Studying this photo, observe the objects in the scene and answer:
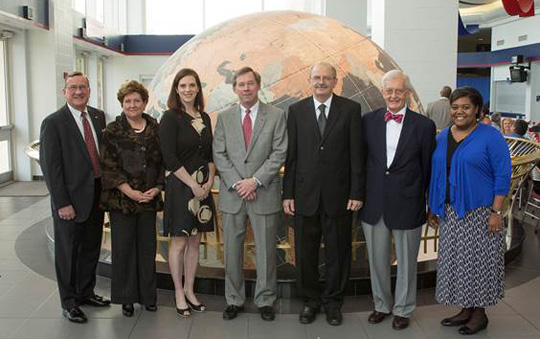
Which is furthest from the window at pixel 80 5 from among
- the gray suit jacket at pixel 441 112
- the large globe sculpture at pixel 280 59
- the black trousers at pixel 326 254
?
the black trousers at pixel 326 254

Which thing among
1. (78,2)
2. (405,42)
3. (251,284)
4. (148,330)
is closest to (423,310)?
(251,284)

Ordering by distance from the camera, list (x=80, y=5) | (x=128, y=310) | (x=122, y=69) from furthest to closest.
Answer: (x=122, y=69)
(x=80, y=5)
(x=128, y=310)

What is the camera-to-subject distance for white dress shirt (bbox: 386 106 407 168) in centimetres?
344

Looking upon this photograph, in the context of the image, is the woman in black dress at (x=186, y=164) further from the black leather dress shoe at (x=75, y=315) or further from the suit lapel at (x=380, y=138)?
the suit lapel at (x=380, y=138)

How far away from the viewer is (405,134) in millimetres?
3402

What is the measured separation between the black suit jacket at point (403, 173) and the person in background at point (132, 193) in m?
1.37

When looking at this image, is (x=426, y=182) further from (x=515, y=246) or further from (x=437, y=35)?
(x=437, y=35)

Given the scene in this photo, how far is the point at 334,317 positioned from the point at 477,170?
1265 mm

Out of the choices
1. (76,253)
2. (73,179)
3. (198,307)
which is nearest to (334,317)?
(198,307)

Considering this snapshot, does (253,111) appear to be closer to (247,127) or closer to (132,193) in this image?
(247,127)

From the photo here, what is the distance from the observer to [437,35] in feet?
29.4

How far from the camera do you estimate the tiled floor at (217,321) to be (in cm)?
345

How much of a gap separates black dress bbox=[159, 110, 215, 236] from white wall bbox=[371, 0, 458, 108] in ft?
20.2

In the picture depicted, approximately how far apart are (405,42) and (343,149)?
6.09 meters
